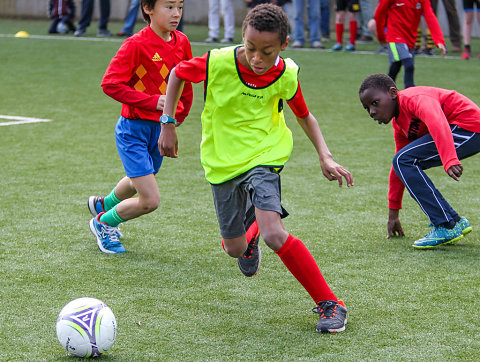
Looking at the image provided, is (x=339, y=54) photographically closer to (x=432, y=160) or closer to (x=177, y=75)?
(x=432, y=160)

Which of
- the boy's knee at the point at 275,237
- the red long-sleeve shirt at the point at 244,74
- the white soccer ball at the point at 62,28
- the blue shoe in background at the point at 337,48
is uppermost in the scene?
the red long-sleeve shirt at the point at 244,74

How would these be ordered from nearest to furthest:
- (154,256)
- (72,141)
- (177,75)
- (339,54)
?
(177,75)
(154,256)
(72,141)
(339,54)

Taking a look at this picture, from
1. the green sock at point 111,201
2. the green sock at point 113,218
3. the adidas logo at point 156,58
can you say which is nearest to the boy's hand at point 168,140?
the adidas logo at point 156,58

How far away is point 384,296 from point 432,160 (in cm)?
122

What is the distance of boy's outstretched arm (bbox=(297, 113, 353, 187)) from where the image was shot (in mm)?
3598

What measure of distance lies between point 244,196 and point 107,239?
133 cm

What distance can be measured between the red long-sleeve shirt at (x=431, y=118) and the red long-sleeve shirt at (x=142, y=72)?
1352 mm

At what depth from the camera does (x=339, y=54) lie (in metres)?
15.4

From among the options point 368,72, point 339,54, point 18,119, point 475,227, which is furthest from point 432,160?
point 339,54

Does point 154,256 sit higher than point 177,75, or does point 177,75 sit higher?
point 177,75

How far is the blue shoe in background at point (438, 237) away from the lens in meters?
4.92

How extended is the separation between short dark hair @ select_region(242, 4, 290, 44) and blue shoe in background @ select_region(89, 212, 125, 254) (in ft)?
6.10

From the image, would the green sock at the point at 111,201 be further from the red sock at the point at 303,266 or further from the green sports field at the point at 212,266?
the red sock at the point at 303,266

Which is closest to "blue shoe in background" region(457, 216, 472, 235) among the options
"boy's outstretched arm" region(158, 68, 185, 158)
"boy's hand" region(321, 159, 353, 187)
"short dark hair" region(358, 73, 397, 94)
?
"short dark hair" region(358, 73, 397, 94)
